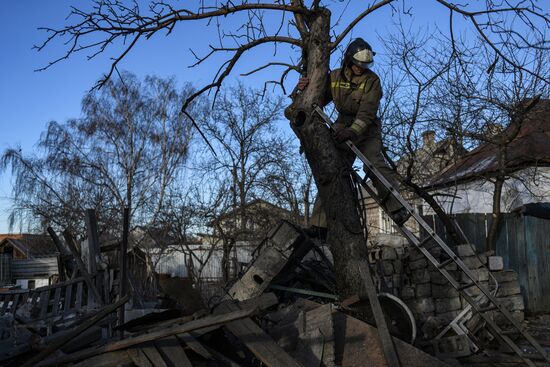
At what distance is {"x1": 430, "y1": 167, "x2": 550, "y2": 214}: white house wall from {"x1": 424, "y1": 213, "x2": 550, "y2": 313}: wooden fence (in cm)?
102

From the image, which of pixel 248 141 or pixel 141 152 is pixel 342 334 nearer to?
pixel 248 141

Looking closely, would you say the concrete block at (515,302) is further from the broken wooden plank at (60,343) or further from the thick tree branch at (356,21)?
the broken wooden plank at (60,343)

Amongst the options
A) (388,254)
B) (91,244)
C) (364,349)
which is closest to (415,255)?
(388,254)

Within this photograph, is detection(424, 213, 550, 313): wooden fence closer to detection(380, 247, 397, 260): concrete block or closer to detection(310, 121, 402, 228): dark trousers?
detection(380, 247, 397, 260): concrete block

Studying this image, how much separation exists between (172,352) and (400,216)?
9.40 ft

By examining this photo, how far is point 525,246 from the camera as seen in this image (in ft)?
40.5

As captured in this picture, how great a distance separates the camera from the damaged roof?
11961 mm

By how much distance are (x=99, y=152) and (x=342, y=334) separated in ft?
93.8

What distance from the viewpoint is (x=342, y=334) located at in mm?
4789

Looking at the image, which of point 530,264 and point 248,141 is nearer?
point 530,264

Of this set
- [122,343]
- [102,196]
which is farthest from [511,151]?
[102,196]

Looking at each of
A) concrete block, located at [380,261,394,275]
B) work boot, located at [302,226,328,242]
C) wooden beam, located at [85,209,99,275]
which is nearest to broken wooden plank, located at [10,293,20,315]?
wooden beam, located at [85,209,99,275]

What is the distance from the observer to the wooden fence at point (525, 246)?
12156mm

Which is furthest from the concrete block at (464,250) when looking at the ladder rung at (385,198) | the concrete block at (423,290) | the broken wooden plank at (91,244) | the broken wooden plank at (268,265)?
the broken wooden plank at (91,244)
